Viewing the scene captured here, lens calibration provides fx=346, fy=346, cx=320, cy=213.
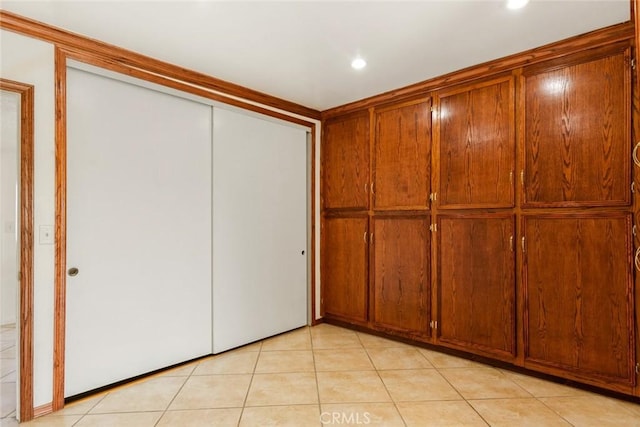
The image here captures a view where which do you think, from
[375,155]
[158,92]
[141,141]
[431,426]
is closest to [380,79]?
[375,155]

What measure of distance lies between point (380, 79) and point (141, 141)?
2097 millimetres

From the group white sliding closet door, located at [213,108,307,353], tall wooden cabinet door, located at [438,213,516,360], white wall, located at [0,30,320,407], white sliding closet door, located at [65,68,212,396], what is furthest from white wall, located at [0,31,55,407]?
tall wooden cabinet door, located at [438,213,516,360]

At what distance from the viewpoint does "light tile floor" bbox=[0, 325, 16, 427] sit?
217 centimetres

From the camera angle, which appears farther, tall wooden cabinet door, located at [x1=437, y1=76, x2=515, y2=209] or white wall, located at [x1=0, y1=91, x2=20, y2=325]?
white wall, located at [x1=0, y1=91, x2=20, y2=325]

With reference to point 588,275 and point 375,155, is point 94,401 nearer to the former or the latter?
point 375,155

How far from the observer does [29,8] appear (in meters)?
2.01

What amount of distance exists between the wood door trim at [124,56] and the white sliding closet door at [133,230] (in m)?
0.17

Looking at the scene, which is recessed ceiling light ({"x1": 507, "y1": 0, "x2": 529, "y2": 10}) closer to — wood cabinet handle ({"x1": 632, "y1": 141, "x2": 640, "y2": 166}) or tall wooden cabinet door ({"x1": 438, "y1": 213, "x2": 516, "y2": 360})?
wood cabinet handle ({"x1": 632, "y1": 141, "x2": 640, "y2": 166})

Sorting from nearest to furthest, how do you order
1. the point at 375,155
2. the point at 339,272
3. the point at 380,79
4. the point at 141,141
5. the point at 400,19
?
1. the point at 400,19
2. the point at 141,141
3. the point at 380,79
4. the point at 375,155
5. the point at 339,272

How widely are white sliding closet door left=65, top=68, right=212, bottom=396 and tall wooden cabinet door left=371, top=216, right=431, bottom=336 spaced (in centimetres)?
169

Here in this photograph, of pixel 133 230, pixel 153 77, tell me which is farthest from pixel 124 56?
pixel 133 230

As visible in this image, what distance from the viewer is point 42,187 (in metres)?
2.15

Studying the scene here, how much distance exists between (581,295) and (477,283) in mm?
705

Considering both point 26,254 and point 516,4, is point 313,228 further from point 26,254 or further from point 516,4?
point 516,4
